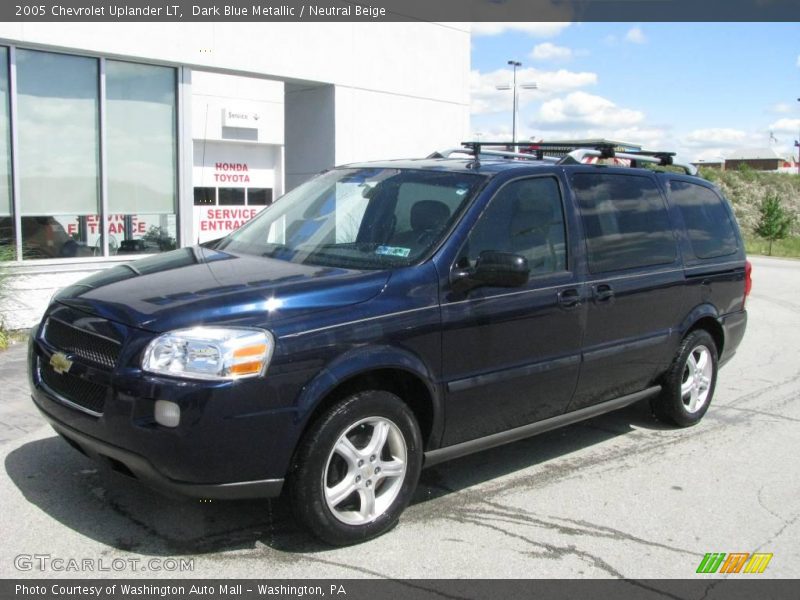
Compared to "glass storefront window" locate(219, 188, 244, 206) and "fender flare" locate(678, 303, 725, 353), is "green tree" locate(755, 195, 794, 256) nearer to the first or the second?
"glass storefront window" locate(219, 188, 244, 206)

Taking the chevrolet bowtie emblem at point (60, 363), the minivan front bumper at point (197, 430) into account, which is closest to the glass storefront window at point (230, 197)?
the chevrolet bowtie emblem at point (60, 363)

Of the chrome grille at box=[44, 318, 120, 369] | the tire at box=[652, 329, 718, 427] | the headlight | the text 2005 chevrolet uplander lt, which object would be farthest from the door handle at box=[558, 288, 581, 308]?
the chrome grille at box=[44, 318, 120, 369]

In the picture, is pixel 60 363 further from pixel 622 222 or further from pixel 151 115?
pixel 151 115

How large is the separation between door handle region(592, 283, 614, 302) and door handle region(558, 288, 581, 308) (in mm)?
181

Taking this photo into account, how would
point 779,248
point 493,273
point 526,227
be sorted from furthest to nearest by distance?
1. point 779,248
2. point 526,227
3. point 493,273

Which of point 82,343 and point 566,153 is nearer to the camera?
point 82,343

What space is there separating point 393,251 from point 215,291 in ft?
3.48

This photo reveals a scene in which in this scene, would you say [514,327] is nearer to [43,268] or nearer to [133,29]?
[43,268]

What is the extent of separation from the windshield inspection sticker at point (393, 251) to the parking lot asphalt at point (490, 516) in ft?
4.67

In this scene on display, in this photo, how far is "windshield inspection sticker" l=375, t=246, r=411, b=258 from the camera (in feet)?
14.8

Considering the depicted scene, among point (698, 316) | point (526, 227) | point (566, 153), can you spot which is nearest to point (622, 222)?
point (566, 153)

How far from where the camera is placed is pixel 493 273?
4.39 meters

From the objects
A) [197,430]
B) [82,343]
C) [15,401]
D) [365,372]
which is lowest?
[15,401]

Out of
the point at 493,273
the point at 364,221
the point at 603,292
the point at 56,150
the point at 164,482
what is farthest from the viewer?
the point at 56,150
